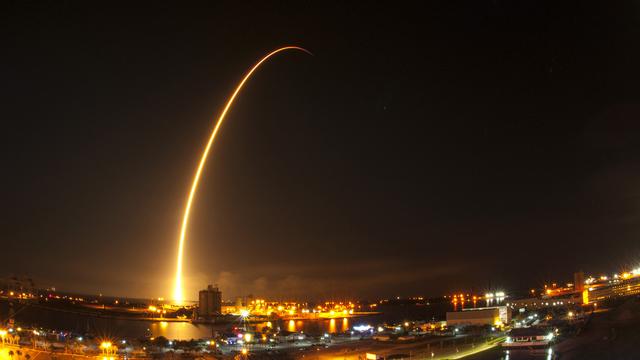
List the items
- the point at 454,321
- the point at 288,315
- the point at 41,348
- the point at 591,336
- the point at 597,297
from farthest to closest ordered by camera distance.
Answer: the point at 288,315 < the point at 597,297 < the point at 454,321 < the point at 41,348 < the point at 591,336

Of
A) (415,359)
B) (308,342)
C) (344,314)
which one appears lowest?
(344,314)

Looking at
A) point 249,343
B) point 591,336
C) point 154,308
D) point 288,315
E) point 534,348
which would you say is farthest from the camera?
point 154,308

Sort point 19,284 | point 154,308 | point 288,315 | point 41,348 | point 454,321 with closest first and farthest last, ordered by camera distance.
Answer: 1. point 41,348
2. point 454,321
3. point 19,284
4. point 288,315
5. point 154,308

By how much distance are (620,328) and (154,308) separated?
11493 centimetres

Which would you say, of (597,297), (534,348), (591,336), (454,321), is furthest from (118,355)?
(597,297)

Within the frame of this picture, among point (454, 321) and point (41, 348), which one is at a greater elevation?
point (41, 348)

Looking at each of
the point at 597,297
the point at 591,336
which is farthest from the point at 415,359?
the point at 597,297

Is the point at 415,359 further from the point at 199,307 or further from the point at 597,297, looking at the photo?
the point at 199,307

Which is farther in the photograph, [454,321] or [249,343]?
[454,321]

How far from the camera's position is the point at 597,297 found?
39781 millimetres

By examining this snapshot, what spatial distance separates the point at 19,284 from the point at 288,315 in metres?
53.1

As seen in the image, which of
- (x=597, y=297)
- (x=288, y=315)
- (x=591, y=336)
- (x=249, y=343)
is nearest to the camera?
(x=591, y=336)

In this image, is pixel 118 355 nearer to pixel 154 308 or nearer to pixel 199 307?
pixel 199 307

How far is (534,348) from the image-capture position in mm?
16562
